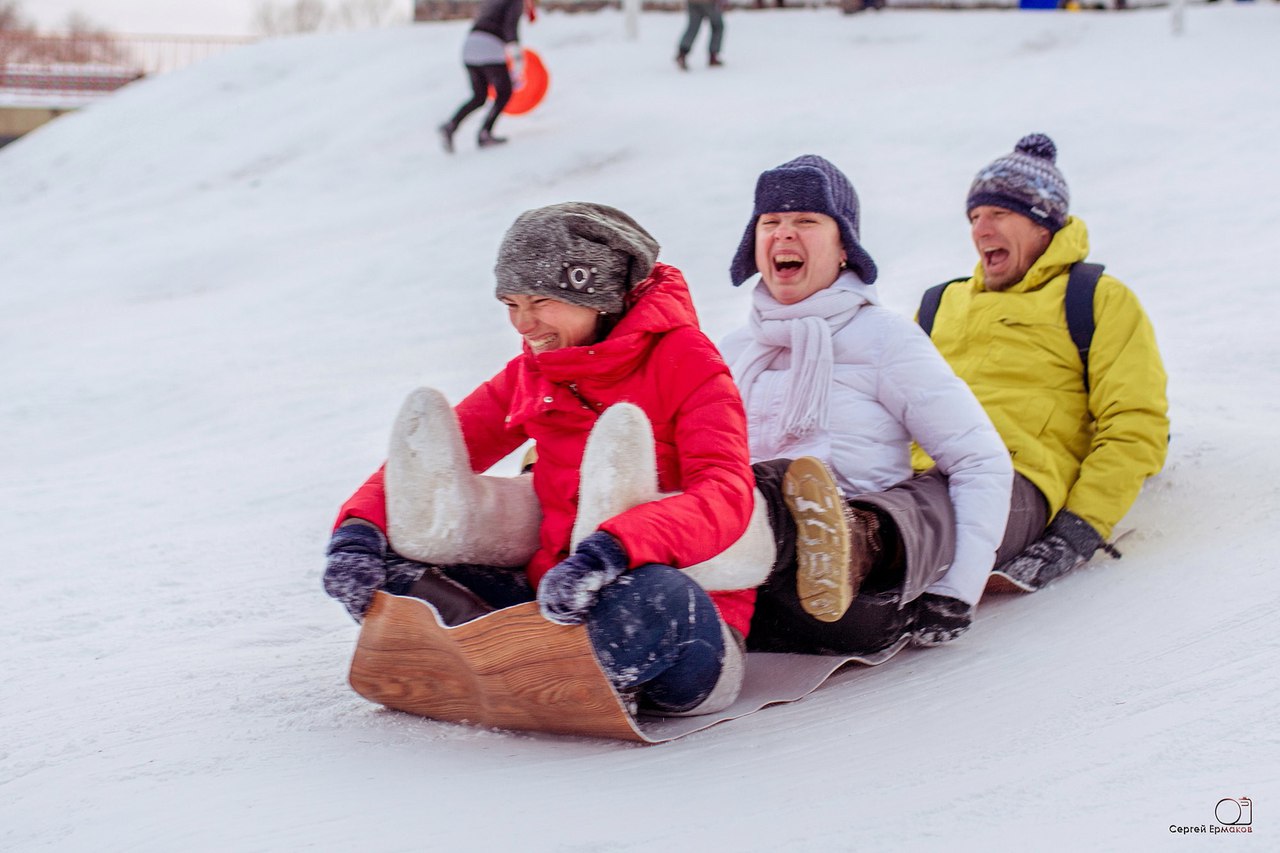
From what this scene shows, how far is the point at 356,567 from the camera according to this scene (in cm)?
225

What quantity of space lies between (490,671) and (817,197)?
4.02ft

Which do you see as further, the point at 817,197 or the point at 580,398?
the point at 817,197

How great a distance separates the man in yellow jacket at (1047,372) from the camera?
119 inches

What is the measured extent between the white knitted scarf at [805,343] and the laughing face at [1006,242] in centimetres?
69

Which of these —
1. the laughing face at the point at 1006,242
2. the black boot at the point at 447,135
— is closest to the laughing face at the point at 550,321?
the laughing face at the point at 1006,242

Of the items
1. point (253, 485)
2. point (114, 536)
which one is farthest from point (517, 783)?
point (253, 485)

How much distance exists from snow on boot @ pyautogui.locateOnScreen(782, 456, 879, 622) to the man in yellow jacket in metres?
0.75

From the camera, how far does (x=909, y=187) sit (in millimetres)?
7750

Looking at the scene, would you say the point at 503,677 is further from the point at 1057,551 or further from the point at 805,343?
the point at 1057,551

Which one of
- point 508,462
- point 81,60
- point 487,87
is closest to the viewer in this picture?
point 508,462

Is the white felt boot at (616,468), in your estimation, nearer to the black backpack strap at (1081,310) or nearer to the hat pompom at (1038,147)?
the black backpack strap at (1081,310)

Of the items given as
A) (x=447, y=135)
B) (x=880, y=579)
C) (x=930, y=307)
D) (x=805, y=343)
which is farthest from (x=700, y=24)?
(x=880, y=579)

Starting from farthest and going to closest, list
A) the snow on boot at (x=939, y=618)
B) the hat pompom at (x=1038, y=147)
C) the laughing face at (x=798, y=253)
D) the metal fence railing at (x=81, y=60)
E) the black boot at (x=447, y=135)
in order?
the metal fence railing at (x=81, y=60)
the black boot at (x=447, y=135)
the hat pompom at (x=1038, y=147)
the laughing face at (x=798, y=253)
the snow on boot at (x=939, y=618)

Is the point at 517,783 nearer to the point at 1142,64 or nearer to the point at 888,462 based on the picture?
the point at 888,462
